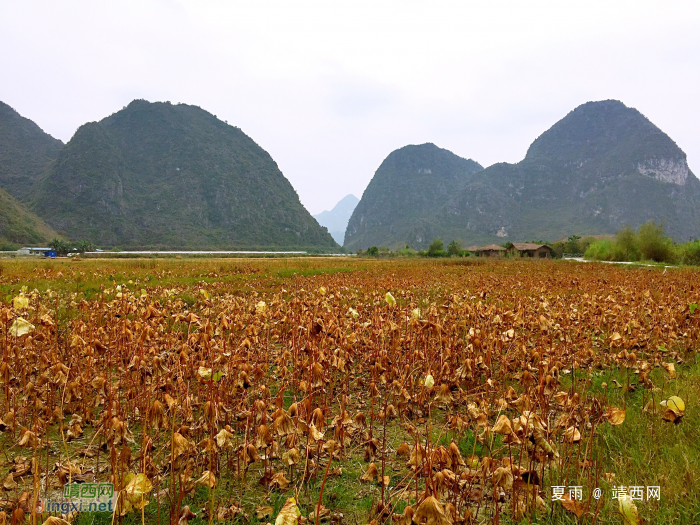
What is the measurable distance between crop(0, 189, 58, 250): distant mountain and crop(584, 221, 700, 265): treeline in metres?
114

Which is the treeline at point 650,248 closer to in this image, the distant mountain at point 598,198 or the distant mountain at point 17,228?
the distant mountain at point 598,198

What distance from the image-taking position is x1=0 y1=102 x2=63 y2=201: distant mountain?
138500 mm

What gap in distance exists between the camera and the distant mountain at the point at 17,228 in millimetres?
82662

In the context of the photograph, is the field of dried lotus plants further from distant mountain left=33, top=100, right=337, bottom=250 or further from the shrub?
distant mountain left=33, top=100, right=337, bottom=250

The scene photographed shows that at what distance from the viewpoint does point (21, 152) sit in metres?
150

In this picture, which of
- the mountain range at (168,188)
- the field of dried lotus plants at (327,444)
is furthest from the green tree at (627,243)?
the mountain range at (168,188)

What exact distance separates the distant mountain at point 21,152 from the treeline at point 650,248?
180m

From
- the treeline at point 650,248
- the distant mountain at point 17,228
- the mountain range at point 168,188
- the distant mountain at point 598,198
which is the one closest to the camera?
the treeline at point 650,248

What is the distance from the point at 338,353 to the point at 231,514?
1475 mm

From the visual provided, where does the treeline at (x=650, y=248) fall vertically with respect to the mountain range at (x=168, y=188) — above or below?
below

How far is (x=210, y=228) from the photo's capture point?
145250 millimetres

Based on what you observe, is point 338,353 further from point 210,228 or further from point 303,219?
point 303,219

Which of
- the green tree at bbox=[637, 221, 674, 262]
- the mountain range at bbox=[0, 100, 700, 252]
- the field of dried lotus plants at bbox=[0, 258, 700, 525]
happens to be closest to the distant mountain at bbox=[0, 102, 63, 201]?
the mountain range at bbox=[0, 100, 700, 252]

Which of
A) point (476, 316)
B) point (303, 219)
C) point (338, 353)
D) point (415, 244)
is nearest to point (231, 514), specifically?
point (338, 353)
